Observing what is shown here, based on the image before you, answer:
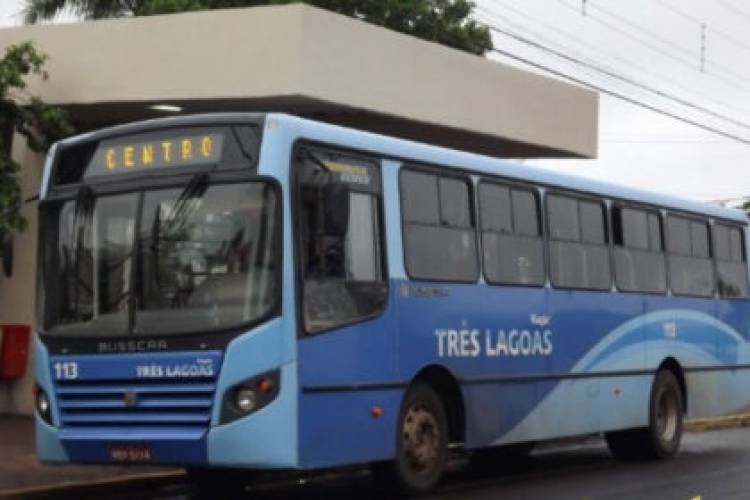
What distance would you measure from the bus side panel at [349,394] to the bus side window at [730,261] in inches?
299

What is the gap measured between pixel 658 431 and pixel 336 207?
7.13 m

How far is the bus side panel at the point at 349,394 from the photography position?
31.4ft

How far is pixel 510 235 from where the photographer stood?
1249cm

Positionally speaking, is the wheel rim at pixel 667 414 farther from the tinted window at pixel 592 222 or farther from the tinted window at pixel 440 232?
the tinted window at pixel 440 232

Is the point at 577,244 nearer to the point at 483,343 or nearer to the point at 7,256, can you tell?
the point at 483,343

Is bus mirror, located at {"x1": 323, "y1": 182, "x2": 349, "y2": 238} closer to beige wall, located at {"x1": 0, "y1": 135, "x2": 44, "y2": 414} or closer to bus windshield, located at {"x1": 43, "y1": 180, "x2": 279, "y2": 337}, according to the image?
bus windshield, located at {"x1": 43, "y1": 180, "x2": 279, "y2": 337}

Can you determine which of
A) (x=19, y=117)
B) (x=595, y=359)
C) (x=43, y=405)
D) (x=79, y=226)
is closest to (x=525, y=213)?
(x=595, y=359)

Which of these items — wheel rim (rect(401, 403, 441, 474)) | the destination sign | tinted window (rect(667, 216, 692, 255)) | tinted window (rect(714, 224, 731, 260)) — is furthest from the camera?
tinted window (rect(714, 224, 731, 260))

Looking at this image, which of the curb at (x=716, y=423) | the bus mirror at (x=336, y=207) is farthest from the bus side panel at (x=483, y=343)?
the curb at (x=716, y=423)

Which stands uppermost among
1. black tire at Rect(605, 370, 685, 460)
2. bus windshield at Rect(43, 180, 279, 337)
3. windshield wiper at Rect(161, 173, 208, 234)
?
windshield wiper at Rect(161, 173, 208, 234)

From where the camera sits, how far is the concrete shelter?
16.2 metres

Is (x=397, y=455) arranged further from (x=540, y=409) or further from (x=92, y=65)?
(x=92, y=65)

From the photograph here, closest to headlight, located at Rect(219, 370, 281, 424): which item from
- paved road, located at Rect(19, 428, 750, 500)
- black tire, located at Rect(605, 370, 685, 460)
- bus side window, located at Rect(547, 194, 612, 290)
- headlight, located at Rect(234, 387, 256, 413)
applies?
headlight, located at Rect(234, 387, 256, 413)

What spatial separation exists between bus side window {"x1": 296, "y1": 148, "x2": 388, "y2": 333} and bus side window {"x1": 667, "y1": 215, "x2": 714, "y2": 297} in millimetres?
6228
